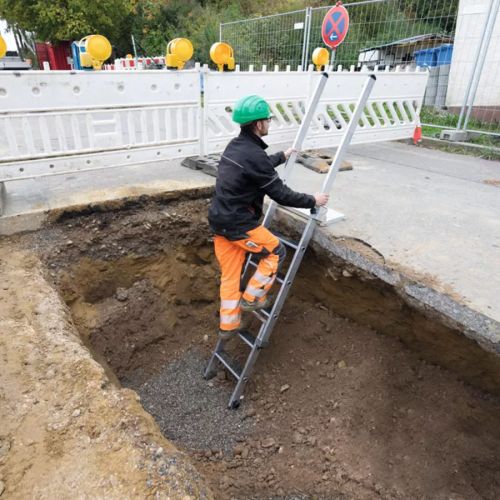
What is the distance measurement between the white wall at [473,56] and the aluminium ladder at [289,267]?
595cm

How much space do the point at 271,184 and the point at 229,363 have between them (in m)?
1.73

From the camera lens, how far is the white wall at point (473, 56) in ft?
25.4

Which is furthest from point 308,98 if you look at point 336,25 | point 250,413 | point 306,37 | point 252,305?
point 250,413

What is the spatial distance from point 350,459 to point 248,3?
2447 cm

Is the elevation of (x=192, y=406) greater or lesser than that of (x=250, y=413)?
lesser

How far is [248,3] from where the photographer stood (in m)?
22.4

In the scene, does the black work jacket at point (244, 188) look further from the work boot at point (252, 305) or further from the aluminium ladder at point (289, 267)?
the work boot at point (252, 305)

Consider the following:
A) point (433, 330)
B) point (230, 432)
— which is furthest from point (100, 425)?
point (433, 330)

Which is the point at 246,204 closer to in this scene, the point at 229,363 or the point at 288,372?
the point at 229,363

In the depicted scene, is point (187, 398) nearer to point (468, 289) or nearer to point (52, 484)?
point (52, 484)

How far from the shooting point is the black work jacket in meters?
2.91

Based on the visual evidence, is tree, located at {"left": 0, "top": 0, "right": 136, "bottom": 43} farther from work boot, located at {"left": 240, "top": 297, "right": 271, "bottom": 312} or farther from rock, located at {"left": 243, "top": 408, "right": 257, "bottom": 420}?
rock, located at {"left": 243, "top": 408, "right": 257, "bottom": 420}

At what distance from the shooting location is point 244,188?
301 centimetres

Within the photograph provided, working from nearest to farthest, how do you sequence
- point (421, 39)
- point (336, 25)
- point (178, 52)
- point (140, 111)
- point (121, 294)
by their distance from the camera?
1. point (121, 294)
2. point (140, 111)
3. point (178, 52)
4. point (336, 25)
5. point (421, 39)
